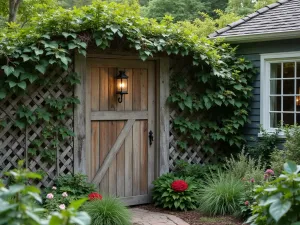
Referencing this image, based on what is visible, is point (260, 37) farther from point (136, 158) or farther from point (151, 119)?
point (136, 158)

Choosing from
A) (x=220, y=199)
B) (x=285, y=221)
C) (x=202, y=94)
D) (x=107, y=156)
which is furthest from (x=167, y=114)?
(x=285, y=221)

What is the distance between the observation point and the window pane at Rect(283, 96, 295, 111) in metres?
7.56

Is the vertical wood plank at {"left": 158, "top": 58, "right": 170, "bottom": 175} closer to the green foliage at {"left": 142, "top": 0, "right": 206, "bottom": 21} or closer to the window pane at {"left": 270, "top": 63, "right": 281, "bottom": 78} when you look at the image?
the window pane at {"left": 270, "top": 63, "right": 281, "bottom": 78}

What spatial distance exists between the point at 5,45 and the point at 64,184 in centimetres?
191

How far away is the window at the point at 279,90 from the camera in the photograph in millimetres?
7508

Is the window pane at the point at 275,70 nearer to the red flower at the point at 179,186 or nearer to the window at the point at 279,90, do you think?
the window at the point at 279,90

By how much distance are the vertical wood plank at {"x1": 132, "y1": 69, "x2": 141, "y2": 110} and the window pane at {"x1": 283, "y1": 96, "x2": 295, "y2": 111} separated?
8.12 ft

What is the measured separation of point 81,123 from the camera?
639 centimetres

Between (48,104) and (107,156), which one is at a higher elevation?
(48,104)

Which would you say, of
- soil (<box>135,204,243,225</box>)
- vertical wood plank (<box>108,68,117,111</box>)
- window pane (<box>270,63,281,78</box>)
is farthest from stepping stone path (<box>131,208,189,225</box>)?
window pane (<box>270,63,281,78</box>)

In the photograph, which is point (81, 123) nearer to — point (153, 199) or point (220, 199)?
point (153, 199)

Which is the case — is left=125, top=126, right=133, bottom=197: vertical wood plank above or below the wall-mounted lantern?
below

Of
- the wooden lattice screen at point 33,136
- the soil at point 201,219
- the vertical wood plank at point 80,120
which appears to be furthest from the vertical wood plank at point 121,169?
the wooden lattice screen at point 33,136

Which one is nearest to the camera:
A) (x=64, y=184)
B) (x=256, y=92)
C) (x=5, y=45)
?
(x=5, y=45)
